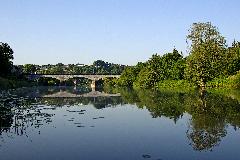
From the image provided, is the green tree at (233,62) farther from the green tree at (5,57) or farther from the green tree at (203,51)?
the green tree at (5,57)

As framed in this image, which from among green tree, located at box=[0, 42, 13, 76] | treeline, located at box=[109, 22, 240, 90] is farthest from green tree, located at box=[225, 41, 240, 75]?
green tree, located at box=[0, 42, 13, 76]

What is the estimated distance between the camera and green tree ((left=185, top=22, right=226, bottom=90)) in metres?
102

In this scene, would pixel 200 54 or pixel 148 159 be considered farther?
pixel 200 54

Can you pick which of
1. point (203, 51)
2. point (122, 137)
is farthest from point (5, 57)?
point (122, 137)

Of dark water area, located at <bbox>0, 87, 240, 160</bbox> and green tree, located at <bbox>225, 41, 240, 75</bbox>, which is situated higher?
green tree, located at <bbox>225, 41, 240, 75</bbox>

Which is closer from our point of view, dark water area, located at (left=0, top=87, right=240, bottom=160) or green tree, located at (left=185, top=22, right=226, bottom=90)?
dark water area, located at (left=0, top=87, right=240, bottom=160)

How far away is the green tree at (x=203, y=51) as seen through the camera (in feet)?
335

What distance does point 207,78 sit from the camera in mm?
109875

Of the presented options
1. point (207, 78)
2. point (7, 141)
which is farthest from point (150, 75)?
point (7, 141)

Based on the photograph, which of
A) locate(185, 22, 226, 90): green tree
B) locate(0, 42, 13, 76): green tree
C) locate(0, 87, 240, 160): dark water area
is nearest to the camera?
locate(0, 87, 240, 160): dark water area

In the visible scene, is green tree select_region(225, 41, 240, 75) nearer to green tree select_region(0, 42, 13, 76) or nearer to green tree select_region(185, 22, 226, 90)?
green tree select_region(185, 22, 226, 90)

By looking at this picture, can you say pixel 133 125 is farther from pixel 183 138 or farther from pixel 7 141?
pixel 7 141

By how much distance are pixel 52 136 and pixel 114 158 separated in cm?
954

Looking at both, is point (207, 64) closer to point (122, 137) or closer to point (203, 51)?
point (203, 51)
